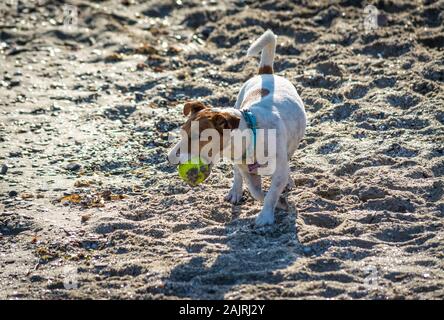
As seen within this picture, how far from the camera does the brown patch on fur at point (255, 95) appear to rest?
5926mm

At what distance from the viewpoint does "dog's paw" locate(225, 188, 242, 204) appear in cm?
617

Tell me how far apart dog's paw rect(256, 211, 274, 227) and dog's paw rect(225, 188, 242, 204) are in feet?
1.77

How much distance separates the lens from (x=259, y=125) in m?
5.52

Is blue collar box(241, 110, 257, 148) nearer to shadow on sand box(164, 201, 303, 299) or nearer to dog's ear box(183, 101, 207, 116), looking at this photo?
dog's ear box(183, 101, 207, 116)

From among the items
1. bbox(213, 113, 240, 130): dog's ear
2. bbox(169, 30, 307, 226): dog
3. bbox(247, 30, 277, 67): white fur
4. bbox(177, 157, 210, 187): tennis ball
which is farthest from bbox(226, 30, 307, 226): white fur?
bbox(177, 157, 210, 187): tennis ball

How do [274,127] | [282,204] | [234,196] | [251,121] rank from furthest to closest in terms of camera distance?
1. [234,196]
2. [282,204]
3. [274,127]
4. [251,121]

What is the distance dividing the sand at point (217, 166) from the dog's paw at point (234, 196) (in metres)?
0.07

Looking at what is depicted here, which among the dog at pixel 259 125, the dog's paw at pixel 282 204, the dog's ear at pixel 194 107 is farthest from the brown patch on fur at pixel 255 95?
the dog's paw at pixel 282 204

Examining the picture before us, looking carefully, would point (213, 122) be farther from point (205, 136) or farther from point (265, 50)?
point (265, 50)

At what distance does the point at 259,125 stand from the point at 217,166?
1524 millimetres

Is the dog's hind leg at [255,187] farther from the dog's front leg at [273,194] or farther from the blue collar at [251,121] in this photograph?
the blue collar at [251,121]

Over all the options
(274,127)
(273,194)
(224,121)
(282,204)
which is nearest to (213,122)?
(224,121)
